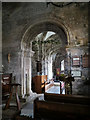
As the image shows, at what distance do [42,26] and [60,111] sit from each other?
6277mm

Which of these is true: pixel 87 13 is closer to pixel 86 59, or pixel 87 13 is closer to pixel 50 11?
pixel 50 11

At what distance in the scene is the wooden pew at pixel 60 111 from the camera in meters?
2.21

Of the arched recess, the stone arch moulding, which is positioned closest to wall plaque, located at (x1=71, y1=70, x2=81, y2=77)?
the stone arch moulding

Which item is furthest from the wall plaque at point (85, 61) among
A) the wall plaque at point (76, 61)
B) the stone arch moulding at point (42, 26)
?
the stone arch moulding at point (42, 26)

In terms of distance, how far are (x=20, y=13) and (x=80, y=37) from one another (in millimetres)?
4369

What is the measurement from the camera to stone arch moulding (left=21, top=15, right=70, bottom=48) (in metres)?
6.71

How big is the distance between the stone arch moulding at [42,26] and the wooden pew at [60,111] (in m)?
4.63

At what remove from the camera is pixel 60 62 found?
86.6 feet

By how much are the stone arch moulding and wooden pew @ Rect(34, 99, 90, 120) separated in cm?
463

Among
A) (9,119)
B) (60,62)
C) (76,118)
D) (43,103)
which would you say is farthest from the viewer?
(60,62)

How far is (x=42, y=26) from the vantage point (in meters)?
7.65

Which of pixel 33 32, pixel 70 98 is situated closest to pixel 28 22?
pixel 33 32

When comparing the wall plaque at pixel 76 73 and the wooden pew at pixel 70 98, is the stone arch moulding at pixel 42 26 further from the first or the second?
the wooden pew at pixel 70 98

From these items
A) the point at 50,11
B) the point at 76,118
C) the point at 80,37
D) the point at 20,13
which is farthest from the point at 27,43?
the point at 76,118
